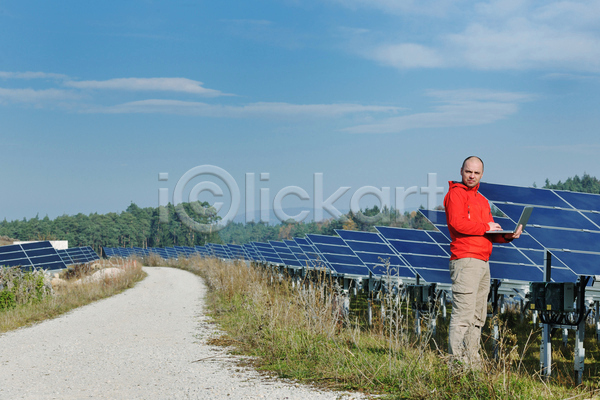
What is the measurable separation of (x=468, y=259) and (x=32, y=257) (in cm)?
2034

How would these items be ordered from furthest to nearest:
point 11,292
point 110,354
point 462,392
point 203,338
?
point 11,292 < point 203,338 < point 110,354 < point 462,392

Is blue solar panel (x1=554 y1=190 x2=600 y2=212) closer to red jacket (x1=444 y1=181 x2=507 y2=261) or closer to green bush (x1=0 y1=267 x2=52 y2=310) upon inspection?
red jacket (x1=444 y1=181 x2=507 y2=261)

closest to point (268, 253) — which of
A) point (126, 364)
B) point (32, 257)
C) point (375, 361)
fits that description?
point (32, 257)

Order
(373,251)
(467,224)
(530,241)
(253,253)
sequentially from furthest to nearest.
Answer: (253,253) < (373,251) < (530,241) < (467,224)

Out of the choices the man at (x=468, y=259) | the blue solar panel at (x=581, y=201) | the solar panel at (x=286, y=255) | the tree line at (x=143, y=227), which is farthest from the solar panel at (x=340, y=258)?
the tree line at (x=143, y=227)

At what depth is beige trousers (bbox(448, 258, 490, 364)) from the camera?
5562mm

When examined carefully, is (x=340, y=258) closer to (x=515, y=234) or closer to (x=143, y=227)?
(x=515, y=234)

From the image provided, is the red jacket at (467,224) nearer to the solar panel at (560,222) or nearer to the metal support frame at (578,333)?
the solar panel at (560,222)

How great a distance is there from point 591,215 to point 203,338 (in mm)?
5869

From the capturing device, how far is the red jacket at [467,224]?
18.2 feet

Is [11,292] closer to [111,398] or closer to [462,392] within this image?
[111,398]

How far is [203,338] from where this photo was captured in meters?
9.62

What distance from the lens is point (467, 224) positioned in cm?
554

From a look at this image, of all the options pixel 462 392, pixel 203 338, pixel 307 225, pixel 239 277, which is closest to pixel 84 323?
pixel 203 338
